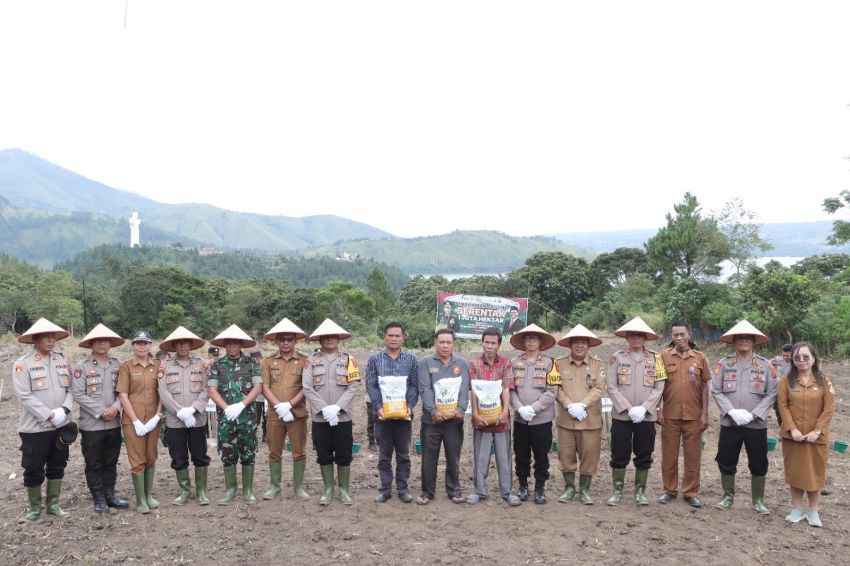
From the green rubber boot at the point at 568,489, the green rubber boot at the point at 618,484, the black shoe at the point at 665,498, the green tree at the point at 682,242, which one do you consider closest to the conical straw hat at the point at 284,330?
the green rubber boot at the point at 568,489

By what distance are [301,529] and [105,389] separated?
7.08ft

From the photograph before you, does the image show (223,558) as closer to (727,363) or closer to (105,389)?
(105,389)

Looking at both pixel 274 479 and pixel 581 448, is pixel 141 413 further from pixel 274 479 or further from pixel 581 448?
pixel 581 448

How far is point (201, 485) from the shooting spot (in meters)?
6.18

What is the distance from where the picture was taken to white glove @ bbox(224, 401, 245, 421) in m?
5.98

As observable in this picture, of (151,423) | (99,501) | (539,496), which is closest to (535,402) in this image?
(539,496)

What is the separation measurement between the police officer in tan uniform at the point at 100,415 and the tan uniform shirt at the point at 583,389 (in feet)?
13.3

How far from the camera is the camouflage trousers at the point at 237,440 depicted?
6.09 m

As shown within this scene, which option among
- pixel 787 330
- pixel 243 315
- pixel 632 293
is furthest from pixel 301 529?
pixel 243 315

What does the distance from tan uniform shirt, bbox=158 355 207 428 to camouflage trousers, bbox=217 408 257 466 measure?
0.22 meters

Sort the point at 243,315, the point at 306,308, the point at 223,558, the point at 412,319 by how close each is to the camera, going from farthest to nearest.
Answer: the point at 243,315 → the point at 306,308 → the point at 412,319 → the point at 223,558

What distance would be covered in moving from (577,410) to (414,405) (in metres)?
1.48

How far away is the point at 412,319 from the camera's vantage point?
1350 inches

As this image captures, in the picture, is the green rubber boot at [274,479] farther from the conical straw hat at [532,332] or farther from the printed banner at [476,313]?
the printed banner at [476,313]
